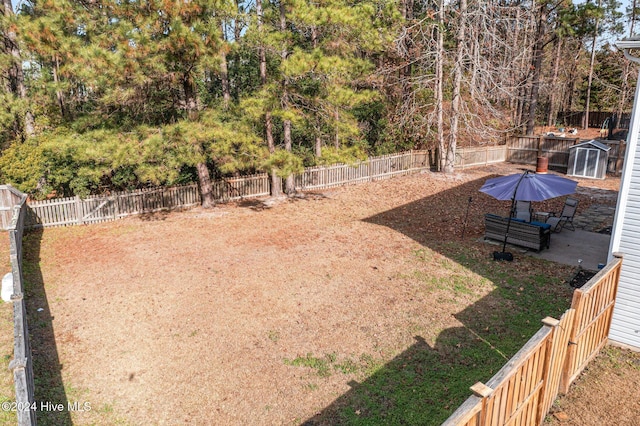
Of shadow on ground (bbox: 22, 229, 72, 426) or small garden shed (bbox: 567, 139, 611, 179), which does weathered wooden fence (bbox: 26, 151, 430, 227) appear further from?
small garden shed (bbox: 567, 139, 611, 179)

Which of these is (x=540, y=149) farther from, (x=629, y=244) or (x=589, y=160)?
(x=629, y=244)

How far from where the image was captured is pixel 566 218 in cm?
1322

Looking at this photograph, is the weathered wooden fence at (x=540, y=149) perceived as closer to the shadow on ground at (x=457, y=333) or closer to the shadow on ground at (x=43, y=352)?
the shadow on ground at (x=457, y=333)

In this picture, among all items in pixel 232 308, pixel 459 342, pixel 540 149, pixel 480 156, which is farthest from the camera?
pixel 480 156

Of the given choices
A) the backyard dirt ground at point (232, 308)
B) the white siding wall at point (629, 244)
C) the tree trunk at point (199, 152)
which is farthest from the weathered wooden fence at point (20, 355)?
the white siding wall at point (629, 244)

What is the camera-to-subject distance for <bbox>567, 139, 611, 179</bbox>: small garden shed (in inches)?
800

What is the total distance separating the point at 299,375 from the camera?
6.40 meters

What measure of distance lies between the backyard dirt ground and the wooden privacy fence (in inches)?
26.3

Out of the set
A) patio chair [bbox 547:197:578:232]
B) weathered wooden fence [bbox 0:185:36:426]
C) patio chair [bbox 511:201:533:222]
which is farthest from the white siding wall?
weathered wooden fence [bbox 0:185:36:426]

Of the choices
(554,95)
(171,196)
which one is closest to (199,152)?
(171,196)

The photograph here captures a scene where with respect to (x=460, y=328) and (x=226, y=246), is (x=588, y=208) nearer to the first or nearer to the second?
(x=460, y=328)

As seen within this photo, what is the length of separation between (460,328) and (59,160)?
13360mm

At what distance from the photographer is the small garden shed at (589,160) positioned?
2033 cm

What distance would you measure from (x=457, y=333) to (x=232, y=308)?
14.0 ft
